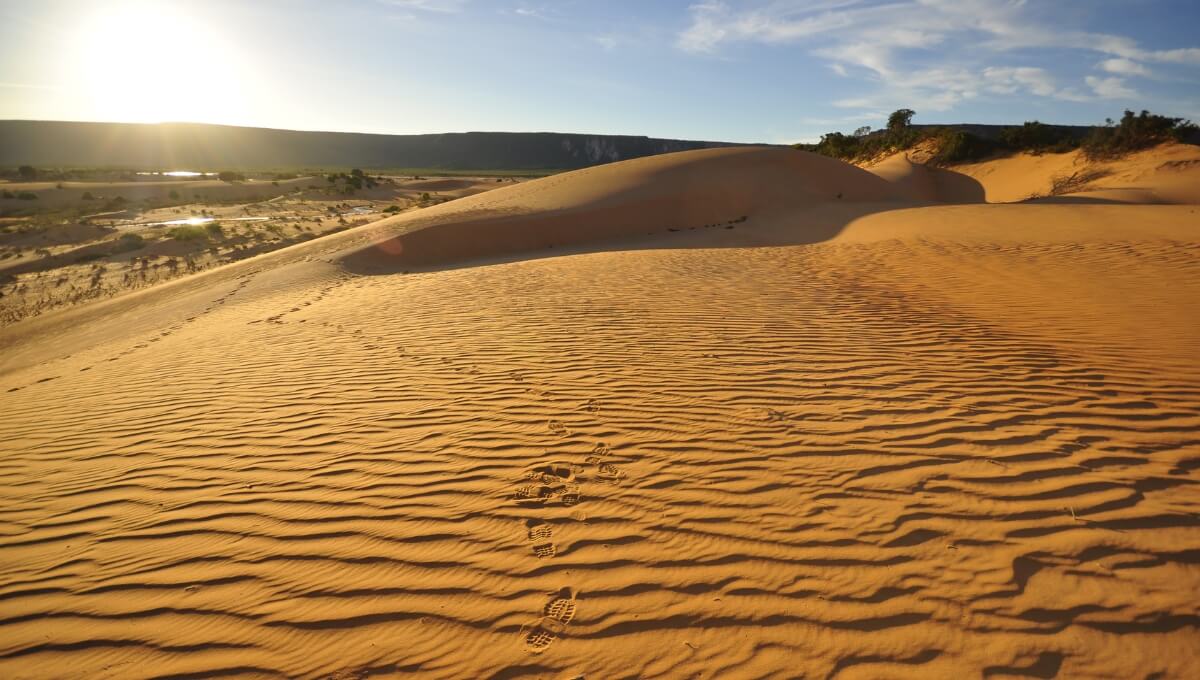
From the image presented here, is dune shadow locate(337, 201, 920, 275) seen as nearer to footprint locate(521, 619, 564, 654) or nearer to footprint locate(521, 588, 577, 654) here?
footprint locate(521, 588, 577, 654)

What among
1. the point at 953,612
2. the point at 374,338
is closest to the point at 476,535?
the point at 953,612

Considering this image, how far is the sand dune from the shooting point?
7.84 ft

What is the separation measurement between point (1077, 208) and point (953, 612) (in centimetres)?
1638

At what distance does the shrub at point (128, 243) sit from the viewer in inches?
764

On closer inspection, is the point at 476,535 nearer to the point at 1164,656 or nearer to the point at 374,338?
the point at 1164,656

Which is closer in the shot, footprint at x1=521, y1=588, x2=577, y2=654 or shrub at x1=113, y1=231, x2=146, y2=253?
footprint at x1=521, y1=588, x2=577, y2=654

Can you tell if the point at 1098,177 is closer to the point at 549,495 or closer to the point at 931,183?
the point at 931,183

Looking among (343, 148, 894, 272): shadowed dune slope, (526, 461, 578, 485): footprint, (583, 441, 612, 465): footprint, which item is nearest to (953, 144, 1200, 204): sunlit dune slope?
(343, 148, 894, 272): shadowed dune slope

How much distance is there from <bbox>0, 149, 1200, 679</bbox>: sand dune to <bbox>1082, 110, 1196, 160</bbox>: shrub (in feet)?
79.0

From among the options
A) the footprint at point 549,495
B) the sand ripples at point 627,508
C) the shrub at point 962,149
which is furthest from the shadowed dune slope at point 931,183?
the footprint at point 549,495

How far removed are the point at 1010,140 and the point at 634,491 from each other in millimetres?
37201

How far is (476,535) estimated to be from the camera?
3.07m

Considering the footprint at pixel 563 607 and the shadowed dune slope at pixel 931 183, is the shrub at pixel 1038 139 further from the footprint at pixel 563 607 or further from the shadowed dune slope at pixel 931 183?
the footprint at pixel 563 607

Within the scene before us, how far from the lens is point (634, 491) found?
135 inches
